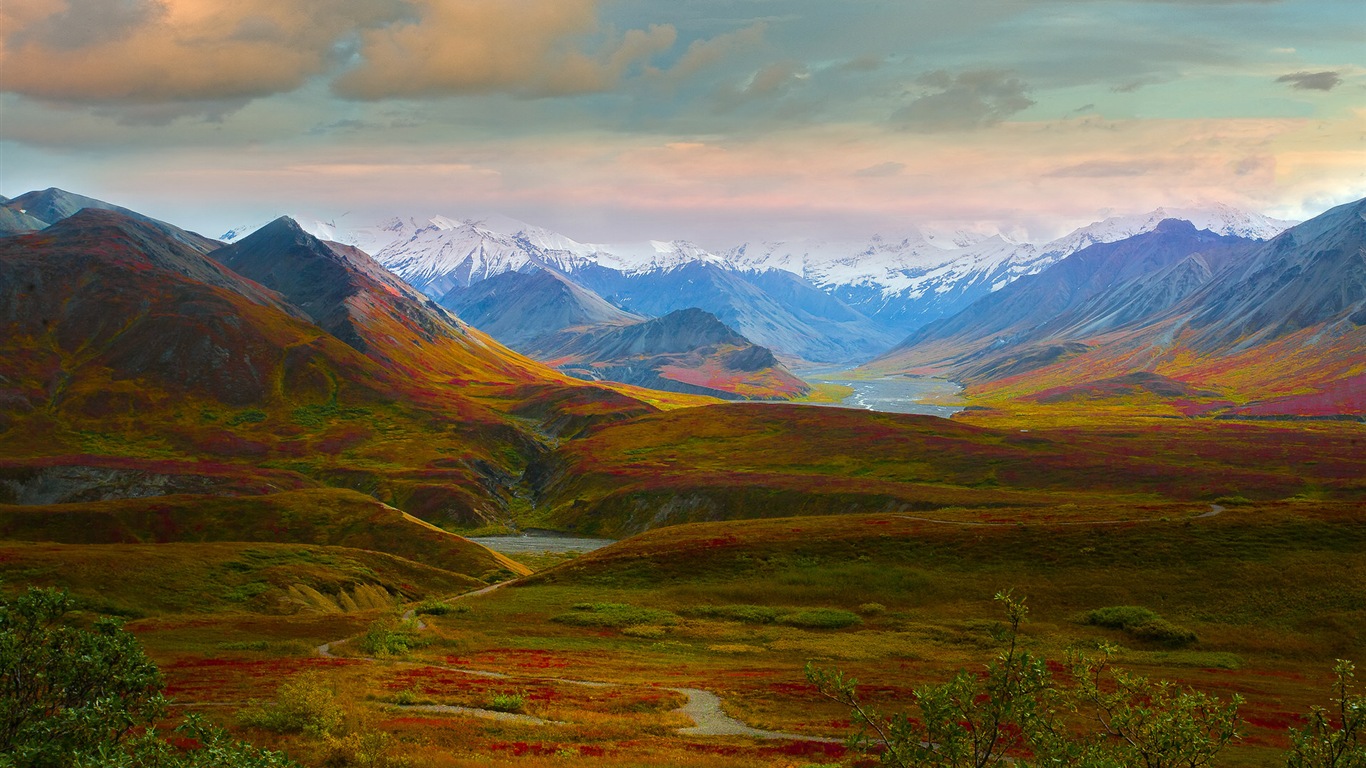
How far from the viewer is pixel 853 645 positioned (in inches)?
2788

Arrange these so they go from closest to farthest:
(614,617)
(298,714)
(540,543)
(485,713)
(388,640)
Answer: (298,714), (485,713), (388,640), (614,617), (540,543)

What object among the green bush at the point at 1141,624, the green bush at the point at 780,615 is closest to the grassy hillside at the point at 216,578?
the green bush at the point at 780,615

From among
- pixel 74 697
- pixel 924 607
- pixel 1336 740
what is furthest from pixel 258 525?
pixel 1336 740

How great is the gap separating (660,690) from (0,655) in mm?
35281

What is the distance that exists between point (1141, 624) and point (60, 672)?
2973 inches

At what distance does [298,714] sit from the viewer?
37.1 meters

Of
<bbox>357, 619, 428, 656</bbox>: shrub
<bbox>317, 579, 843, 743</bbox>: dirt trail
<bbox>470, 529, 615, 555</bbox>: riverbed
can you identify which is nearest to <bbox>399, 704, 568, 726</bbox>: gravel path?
<bbox>317, 579, 843, 743</bbox>: dirt trail

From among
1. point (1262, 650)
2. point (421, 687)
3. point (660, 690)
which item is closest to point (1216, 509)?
point (1262, 650)

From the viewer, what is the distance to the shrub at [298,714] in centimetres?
3616

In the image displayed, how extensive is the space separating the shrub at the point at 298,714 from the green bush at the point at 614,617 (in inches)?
1719

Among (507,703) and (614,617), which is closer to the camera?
(507,703)

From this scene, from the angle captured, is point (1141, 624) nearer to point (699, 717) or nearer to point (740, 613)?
point (740, 613)

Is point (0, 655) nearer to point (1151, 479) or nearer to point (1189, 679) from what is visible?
point (1189, 679)

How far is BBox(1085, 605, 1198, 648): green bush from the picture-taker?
71.2 m
